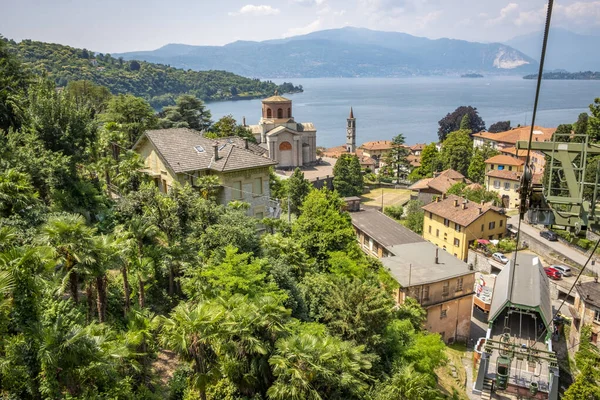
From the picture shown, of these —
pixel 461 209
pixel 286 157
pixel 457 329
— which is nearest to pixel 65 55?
pixel 286 157

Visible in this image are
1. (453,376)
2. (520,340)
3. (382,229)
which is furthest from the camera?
(382,229)

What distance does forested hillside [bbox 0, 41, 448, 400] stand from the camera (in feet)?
32.7

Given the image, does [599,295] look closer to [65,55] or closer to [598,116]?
[598,116]

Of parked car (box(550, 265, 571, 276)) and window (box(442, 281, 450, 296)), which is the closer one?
window (box(442, 281, 450, 296))

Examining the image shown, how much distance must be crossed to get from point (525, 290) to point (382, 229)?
12713 millimetres

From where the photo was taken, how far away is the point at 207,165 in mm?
25000

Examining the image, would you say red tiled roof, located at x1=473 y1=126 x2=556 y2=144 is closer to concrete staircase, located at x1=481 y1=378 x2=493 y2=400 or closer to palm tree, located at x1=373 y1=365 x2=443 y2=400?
concrete staircase, located at x1=481 y1=378 x2=493 y2=400

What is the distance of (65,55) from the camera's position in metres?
126

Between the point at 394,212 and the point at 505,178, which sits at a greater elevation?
the point at 505,178

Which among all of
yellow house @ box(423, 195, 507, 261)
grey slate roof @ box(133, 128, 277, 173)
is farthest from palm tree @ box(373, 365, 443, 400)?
yellow house @ box(423, 195, 507, 261)

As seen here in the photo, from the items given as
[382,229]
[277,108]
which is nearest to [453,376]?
[382,229]

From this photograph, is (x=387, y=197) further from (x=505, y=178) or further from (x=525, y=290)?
(x=525, y=290)

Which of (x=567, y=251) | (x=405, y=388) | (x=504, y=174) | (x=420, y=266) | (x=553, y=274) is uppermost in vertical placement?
(x=504, y=174)

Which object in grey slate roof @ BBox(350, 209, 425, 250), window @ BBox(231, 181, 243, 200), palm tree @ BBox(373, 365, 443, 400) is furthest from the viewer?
grey slate roof @ BBox(350, 209, 425, 250)
